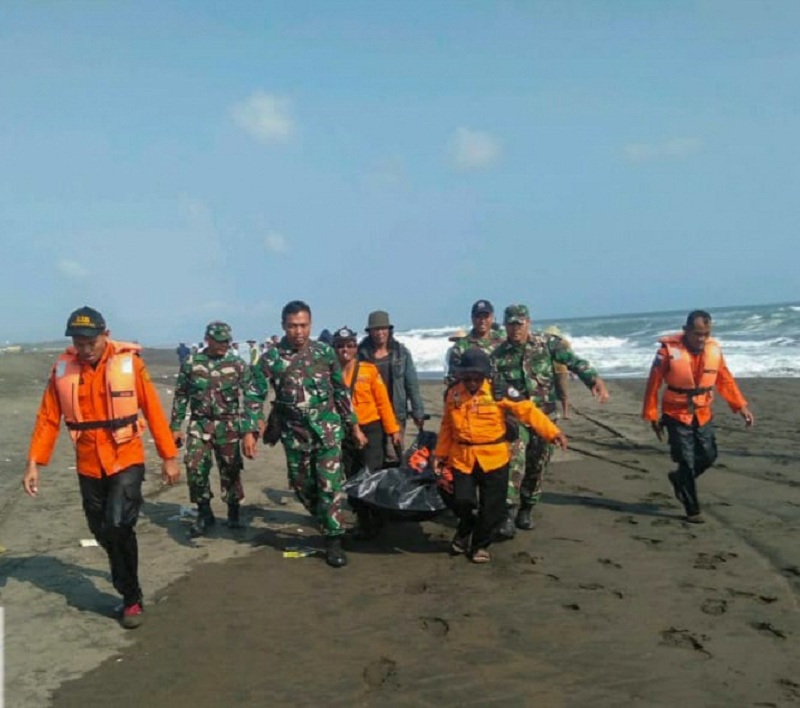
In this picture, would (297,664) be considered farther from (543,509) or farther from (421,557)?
(543,509)

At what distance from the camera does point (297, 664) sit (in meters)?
4.20

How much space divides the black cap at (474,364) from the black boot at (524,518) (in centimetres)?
188

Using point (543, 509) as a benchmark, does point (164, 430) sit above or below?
above

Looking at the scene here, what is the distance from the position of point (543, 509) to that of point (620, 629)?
10.5 ft

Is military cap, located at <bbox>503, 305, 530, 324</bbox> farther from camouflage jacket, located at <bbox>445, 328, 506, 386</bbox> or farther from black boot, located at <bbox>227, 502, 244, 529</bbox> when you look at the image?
black boot, located at <bbox>227, 502, 244, 529</bbox>

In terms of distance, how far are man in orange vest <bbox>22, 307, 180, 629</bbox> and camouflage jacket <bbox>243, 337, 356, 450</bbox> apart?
4.07ft

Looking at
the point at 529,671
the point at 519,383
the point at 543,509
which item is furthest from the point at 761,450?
the point at 529,671

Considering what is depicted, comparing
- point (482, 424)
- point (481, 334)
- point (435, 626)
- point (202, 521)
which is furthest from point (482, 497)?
point (202, 521)

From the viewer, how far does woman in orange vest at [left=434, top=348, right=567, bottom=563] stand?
576 centimetres

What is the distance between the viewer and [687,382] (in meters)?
7.08

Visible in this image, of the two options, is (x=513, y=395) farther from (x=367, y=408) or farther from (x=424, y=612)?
(x=424, y=612)

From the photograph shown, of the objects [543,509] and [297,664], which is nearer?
[297,664]

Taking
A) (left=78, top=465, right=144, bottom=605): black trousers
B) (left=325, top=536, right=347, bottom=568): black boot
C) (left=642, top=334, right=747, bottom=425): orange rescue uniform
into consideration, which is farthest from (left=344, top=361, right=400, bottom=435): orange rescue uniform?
(left=642, top=334, right=747, bottom=425): orange rescue uniform

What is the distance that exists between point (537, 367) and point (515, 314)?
0.56 metres
